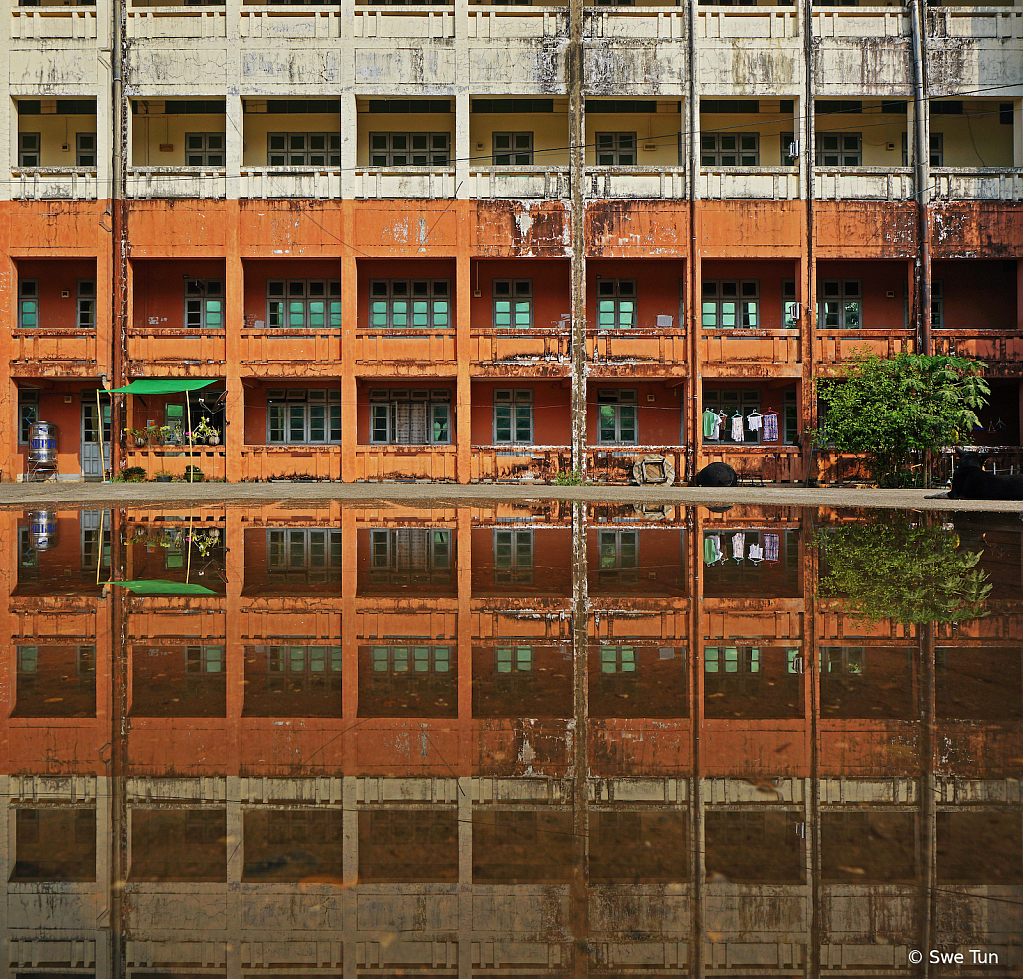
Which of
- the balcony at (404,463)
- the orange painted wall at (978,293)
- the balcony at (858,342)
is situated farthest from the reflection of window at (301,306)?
the orange painted wall at (978,293)

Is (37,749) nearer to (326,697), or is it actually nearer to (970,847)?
(326,697)

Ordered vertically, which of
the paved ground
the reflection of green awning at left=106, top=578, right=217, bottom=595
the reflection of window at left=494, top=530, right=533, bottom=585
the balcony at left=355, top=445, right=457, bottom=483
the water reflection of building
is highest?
the balcony at left=355, top=445, right=457, bottom=483

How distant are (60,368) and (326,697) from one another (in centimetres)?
2314

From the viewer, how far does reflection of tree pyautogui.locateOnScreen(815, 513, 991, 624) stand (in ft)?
15.7

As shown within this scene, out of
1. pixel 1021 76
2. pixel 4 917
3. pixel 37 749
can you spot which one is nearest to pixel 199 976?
pixel 4 917

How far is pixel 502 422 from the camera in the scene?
2495 centimetres

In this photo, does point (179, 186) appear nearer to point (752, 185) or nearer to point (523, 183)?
point (523, 183)

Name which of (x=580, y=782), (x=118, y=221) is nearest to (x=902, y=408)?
(x=580, y=782)

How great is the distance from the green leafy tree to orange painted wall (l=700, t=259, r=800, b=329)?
12.4 feet

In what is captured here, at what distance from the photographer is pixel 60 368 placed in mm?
22656

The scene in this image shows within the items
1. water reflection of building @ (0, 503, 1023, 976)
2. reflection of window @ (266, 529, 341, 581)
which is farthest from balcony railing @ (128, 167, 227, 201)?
water reflection of building @ (0, 503, 1023, 976)

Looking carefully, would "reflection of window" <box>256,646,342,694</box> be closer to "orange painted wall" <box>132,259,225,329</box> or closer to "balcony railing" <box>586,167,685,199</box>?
"balcony railing" <box>586,167,685,199</box>

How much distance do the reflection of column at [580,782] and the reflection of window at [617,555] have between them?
0.99 meters

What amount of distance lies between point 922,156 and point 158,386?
2189 cm
